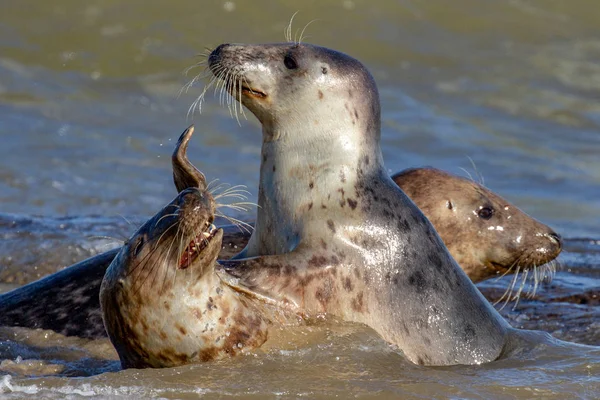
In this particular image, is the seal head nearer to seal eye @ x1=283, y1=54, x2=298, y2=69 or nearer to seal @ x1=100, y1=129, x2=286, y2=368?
seal @ x1=100, y1=129, x2=286, y2=368

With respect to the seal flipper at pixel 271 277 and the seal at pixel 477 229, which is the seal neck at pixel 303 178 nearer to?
the seal flipper at pixel 271 277

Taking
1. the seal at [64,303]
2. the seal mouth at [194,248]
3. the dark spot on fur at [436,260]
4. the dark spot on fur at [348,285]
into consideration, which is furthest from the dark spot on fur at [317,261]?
the seal at [64,303]

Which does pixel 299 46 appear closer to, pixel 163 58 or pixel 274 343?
pixel 274 343

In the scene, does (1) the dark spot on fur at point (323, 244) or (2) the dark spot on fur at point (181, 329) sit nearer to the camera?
(2) the dark spot on fur at point (181, 329)

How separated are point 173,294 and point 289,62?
1.63 meters

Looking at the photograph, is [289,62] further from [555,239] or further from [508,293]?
[508,293]

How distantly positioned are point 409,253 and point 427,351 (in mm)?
460

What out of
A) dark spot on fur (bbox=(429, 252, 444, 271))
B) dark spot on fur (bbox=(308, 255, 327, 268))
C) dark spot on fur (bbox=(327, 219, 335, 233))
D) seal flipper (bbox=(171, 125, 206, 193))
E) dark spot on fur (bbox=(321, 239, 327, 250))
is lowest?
dark spot on fur (bbox=(308, 255, 327, 268))

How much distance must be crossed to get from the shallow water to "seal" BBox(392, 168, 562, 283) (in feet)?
1.35

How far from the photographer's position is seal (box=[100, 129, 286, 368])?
4.86 meters

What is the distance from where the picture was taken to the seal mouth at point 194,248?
4887 mm

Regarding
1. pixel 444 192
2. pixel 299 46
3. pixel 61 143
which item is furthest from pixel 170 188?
pixel 299 46

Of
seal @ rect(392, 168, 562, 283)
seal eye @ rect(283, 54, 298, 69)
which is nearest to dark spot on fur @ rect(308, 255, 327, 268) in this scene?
seal eye @ rect(283, 54, 298, 69)

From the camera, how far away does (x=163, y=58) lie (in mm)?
16406
